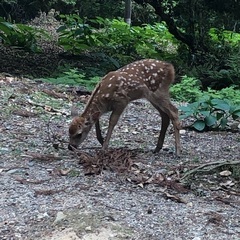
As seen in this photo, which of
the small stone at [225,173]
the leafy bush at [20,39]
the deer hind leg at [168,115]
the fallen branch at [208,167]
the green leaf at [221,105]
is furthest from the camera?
the leafy bush at [20,39]

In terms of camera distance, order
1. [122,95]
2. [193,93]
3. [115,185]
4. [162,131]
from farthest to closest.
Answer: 1. [193,93]
2. [162,131]
3. [122,95]
4. [115,185]

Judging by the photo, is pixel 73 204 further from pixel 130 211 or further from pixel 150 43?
pixel 150 43

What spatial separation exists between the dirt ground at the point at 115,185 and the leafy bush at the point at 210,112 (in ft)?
0.53

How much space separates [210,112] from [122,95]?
2.06 meters

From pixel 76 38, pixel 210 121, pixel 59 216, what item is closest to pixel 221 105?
pixel 210 121

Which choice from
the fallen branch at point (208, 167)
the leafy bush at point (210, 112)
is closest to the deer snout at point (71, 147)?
the fallen branch at point (208, 167)

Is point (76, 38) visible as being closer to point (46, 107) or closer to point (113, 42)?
point (113, 42)

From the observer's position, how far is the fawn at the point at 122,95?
21.0 ft

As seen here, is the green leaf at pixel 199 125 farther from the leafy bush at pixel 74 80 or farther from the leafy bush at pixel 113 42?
the leafy bush at pixel 113 42

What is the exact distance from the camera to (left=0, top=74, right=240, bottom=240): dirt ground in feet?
14.3

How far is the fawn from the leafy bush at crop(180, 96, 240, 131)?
1218mm

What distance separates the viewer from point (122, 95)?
6.43m

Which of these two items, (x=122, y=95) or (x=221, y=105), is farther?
(x=221, y=105)

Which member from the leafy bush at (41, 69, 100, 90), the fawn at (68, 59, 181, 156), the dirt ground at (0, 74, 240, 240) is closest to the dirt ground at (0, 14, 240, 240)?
the dirt ground at (0, 74, 240, 240)
